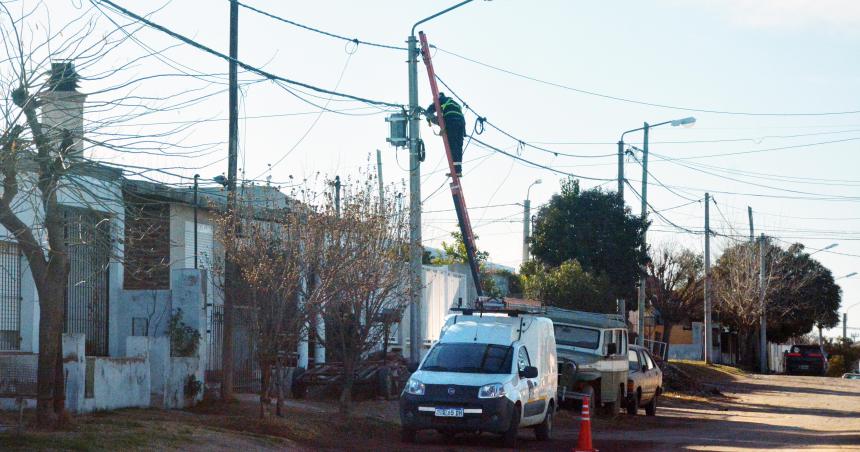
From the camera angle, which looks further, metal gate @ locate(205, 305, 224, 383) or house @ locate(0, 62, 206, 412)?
metal gate @ locate(205, 305, 224, 383)

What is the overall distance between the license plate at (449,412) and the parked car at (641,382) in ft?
32.8

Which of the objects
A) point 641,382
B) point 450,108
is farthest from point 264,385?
point 641,382

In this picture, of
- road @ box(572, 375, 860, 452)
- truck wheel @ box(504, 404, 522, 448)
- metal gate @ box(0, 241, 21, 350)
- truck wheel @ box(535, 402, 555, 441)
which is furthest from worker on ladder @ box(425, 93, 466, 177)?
metal gate @ box(0, 241, 21, 350)

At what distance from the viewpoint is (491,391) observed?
17.3 metres

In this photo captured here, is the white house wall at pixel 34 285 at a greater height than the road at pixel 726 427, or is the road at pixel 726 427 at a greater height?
the white house wall at pixel 34 285

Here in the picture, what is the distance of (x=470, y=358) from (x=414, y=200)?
4.25m

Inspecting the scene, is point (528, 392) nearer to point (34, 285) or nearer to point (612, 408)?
point (612, 408)

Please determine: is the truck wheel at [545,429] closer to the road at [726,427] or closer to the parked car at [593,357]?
the road at [726,427]

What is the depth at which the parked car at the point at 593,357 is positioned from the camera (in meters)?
24.2

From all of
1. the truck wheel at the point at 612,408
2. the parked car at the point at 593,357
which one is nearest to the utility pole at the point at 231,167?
the parked car at the point at 593,357

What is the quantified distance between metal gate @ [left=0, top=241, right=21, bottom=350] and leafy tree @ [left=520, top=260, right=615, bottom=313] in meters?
18.8

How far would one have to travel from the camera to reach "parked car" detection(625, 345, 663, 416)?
26.8 meters

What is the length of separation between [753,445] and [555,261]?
21.2 meters

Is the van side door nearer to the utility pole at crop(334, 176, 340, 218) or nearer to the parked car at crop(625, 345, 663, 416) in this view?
the utility pole at crop(334, 176, 340, 218)
